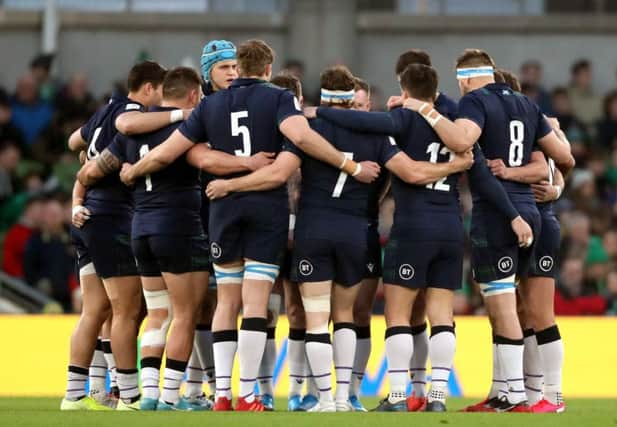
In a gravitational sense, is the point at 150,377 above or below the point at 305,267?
below

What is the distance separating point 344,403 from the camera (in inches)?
426

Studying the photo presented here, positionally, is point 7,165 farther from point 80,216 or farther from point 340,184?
point 340,184

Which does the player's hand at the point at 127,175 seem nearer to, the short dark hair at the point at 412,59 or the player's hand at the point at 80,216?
the player's hand at the point at 80,216

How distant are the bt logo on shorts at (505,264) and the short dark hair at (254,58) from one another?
212cm

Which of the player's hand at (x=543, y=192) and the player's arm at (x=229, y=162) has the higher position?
the player's arm at (x=229, y=162)

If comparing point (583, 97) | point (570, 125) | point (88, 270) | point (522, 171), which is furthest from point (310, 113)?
point (583, 97)

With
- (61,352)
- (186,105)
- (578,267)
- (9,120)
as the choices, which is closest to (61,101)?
(9,120)

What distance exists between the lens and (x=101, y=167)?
36.8 ft

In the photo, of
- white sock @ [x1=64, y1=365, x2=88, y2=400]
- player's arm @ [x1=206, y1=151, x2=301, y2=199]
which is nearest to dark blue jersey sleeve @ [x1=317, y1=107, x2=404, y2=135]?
player's arm @ [x1=206, y1=151, x2=301, y2=199]

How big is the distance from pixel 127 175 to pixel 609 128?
475 inches

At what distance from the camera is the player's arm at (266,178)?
34.4 ft

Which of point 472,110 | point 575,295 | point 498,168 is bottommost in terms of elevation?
point 575,295

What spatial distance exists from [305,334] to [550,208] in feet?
6.84

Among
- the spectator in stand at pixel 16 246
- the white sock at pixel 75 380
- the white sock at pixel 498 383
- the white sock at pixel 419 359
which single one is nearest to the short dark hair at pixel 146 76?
the white sock at pixel 75 380
